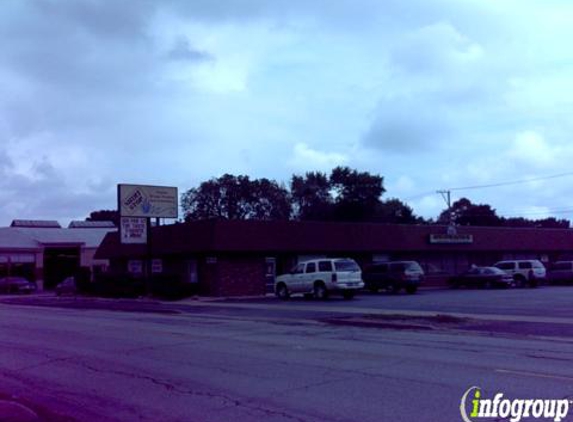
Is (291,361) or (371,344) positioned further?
(371,344)

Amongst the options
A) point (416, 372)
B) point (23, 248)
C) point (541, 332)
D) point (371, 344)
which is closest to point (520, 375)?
point (416, 372)

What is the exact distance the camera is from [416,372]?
35.8 ft

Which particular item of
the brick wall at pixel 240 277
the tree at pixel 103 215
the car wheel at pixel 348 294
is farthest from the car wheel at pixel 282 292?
the tree at pixel 103 215

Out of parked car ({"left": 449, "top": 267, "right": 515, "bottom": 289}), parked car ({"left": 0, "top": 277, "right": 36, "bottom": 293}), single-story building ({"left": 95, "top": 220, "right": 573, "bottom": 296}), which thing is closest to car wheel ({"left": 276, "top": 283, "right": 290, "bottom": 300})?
single-story building ({"left": 95, "top": 220, "right": 573, "bottom": 296})

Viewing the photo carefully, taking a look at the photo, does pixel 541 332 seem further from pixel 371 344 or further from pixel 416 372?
pixel 416 372

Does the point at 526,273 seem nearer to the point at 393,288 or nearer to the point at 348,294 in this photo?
the point at 393,288

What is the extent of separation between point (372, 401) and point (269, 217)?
241 feet

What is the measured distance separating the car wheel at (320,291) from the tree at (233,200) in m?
46.0

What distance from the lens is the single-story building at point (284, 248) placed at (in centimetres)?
3966

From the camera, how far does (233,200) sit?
80.8 m

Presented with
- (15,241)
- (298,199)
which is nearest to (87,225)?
(15,241)

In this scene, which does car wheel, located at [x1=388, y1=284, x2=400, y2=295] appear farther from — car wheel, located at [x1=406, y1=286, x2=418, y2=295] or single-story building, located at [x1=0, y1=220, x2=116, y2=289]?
single-story building, located at [x1=0, y1=220, x2=116, y2=289]

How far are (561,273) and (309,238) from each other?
18.9 m

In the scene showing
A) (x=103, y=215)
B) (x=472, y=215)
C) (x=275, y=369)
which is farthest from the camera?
(x=103, y=215)
